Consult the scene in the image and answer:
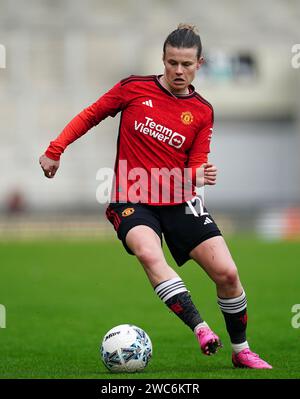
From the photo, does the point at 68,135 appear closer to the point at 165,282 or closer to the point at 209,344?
the point at 165,282

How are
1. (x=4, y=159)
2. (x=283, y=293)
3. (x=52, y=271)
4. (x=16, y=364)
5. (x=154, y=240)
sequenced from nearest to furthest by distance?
(x=154, y=240) → (x=16, y=364) → (x=283, y=293) → (x=52, y=271) → (x=4, y=159)

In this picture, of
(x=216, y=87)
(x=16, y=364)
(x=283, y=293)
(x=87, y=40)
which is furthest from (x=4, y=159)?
(x=16, y=364)

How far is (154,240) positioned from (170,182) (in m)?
0.50

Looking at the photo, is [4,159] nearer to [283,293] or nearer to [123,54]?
[123,54]

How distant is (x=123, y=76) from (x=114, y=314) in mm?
24753

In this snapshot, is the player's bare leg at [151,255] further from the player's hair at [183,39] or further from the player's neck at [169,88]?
the player's hair at [183,39]

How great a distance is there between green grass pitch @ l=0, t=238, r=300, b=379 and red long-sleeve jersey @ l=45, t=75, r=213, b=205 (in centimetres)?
131

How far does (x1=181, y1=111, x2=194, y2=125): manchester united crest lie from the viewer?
7.38 meters

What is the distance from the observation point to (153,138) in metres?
7.36

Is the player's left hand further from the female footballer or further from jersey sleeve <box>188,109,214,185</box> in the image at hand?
Result: jersey sleeve <box>188,109,214,185</box>

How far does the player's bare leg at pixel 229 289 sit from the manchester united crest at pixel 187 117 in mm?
849

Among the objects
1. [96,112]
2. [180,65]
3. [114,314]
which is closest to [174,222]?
[96,112]

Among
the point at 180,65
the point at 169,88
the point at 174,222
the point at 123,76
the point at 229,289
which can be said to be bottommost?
the point at 123,76

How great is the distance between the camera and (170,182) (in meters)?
7.40
